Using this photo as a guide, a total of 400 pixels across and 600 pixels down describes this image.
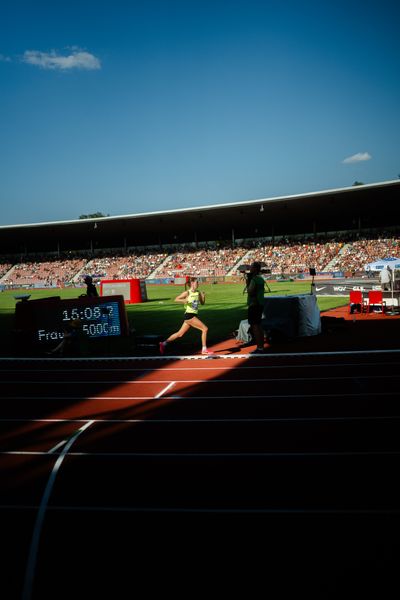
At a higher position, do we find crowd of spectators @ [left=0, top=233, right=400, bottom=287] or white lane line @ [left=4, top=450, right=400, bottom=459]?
crowd of spectators @ [left=0, top=233, right=400, bottom=287]

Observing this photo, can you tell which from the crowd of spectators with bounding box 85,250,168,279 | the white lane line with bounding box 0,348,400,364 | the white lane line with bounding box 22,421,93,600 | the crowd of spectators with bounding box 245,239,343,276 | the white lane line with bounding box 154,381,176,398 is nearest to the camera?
the white lane line with bounding box 22,421,93,600

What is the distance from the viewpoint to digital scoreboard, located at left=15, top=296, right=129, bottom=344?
12117mm

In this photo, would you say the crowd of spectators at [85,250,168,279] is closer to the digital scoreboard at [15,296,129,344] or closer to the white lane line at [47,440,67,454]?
the digital scoreboard at [15,296,129,344]

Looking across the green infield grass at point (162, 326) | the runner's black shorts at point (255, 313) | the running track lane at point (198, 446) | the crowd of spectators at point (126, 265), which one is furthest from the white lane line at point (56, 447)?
the crowd of spectators at point (126, 265)

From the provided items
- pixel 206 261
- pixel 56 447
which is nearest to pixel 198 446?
pixel 56 447

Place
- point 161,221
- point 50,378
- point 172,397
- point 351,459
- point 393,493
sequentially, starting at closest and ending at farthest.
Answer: point 393,493
point 351,459
point 172,397
point 50,378
point 161,221

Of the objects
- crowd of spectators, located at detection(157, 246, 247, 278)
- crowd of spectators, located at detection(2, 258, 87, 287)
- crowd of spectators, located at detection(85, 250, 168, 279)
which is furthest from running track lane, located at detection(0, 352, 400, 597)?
crowd of spectators, located at detection(2, 258, 87, 287)

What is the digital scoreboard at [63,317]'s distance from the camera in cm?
1212

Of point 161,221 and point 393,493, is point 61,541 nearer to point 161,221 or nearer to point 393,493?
point 393,493

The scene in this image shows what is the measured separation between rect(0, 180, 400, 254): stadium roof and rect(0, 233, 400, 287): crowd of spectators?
2177 millimetres

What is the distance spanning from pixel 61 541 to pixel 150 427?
2.57 m

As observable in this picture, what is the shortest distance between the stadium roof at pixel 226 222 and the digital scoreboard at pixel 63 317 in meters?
38.9

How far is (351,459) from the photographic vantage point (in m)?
4.86

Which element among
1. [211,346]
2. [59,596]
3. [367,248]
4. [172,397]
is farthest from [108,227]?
[59,596]
